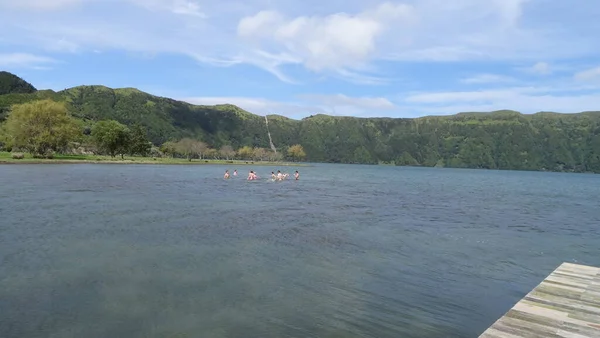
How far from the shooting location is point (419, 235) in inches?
1125

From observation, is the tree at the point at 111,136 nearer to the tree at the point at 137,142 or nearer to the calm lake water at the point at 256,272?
the tree at the point at 137,142

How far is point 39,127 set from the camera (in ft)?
386

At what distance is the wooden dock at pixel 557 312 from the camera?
9.35m

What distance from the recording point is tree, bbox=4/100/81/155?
11662cm

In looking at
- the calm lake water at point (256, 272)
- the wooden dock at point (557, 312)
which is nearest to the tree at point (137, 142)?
the calm lake water at point (256, 272)

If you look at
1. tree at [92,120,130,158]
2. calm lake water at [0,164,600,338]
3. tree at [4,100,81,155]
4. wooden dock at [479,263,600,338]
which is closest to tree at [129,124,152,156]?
tree at [92,120,130,158]

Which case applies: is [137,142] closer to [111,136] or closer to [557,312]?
[111,136]

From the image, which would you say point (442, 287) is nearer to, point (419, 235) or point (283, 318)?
point (283, 318)

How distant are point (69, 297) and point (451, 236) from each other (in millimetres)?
23857

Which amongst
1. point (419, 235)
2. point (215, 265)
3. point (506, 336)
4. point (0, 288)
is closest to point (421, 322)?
point (506, 336)

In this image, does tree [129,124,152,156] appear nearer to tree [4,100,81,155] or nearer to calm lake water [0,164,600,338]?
tree [4,100,81,155]

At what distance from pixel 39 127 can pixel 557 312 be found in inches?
5322

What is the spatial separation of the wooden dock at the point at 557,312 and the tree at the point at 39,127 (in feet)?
433

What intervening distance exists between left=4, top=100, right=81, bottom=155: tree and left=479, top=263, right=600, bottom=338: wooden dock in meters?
132
